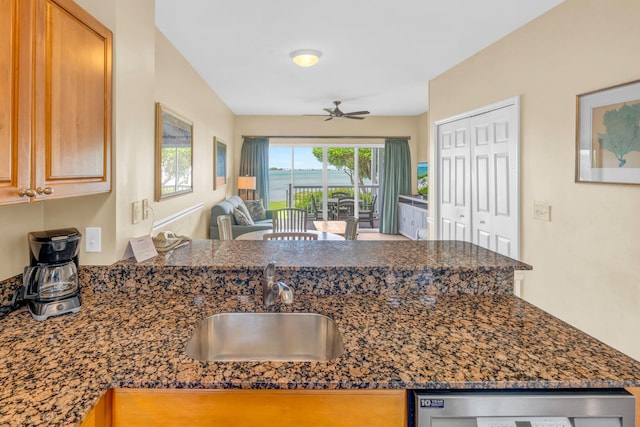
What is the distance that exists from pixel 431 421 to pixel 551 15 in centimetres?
305

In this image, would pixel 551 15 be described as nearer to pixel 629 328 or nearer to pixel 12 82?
pixel 629 328

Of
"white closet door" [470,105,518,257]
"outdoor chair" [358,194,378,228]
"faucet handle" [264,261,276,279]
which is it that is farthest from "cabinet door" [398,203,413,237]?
"faucet handle" [264,261,276,279]

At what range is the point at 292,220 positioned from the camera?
4.18 meters

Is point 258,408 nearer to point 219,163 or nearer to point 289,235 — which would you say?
point 289,235

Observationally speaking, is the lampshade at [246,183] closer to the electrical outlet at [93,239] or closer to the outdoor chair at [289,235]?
the outdoor chair at [289,235]

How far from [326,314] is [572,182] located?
2172 millimetres

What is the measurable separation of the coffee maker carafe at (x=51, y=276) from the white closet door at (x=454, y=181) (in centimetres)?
353

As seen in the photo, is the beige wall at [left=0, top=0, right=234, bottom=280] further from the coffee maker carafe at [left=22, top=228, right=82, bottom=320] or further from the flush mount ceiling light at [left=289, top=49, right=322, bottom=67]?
the flush mount ceiling light at [left=289, top=49, right=322, bottom=67]

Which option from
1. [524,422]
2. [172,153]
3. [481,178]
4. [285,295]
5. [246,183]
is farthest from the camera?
[246,183]

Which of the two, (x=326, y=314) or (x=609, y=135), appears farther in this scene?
(x=609, y=135)

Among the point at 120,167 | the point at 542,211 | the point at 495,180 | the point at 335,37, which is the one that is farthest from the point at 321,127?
the point at 120,167

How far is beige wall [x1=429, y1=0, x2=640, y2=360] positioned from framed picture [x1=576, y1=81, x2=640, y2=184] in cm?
6

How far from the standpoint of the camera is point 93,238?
155cm

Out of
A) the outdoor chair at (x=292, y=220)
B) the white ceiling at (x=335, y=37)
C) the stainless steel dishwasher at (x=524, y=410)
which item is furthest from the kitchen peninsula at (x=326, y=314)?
the outdoor chair at (x=292, y=220)
